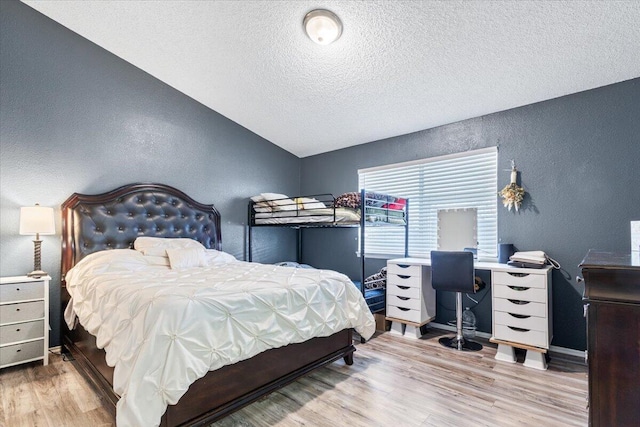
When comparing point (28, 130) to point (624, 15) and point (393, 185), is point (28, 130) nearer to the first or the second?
point (393, 185)

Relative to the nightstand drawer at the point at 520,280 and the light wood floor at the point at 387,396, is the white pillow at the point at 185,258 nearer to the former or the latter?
the light wood floor at the point at 387,396

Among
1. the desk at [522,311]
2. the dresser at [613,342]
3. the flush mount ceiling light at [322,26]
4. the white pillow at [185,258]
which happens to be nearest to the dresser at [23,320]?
the white pillow at [185,258]

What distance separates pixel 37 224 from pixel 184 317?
196 cm

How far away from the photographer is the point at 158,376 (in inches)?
55.5

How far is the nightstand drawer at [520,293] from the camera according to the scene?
8.32 ft

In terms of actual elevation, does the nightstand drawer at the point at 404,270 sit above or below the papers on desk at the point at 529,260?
below

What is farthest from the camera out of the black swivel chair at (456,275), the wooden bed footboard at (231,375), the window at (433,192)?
the window at (433,192)

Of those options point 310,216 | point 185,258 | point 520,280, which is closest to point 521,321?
point 520,280

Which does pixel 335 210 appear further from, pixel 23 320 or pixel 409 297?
pixel 23 320

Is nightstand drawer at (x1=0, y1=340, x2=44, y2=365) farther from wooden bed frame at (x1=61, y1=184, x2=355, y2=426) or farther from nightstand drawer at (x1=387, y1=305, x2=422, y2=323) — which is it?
nightstand drawer at (x1=387, y1=305, x2=422, y2=323)

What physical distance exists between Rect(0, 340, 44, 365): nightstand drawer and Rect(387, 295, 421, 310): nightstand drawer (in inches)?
123

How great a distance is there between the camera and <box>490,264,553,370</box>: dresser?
2.52 metres

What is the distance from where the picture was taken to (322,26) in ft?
7.88

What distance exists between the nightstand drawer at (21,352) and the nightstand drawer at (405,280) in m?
3.13
